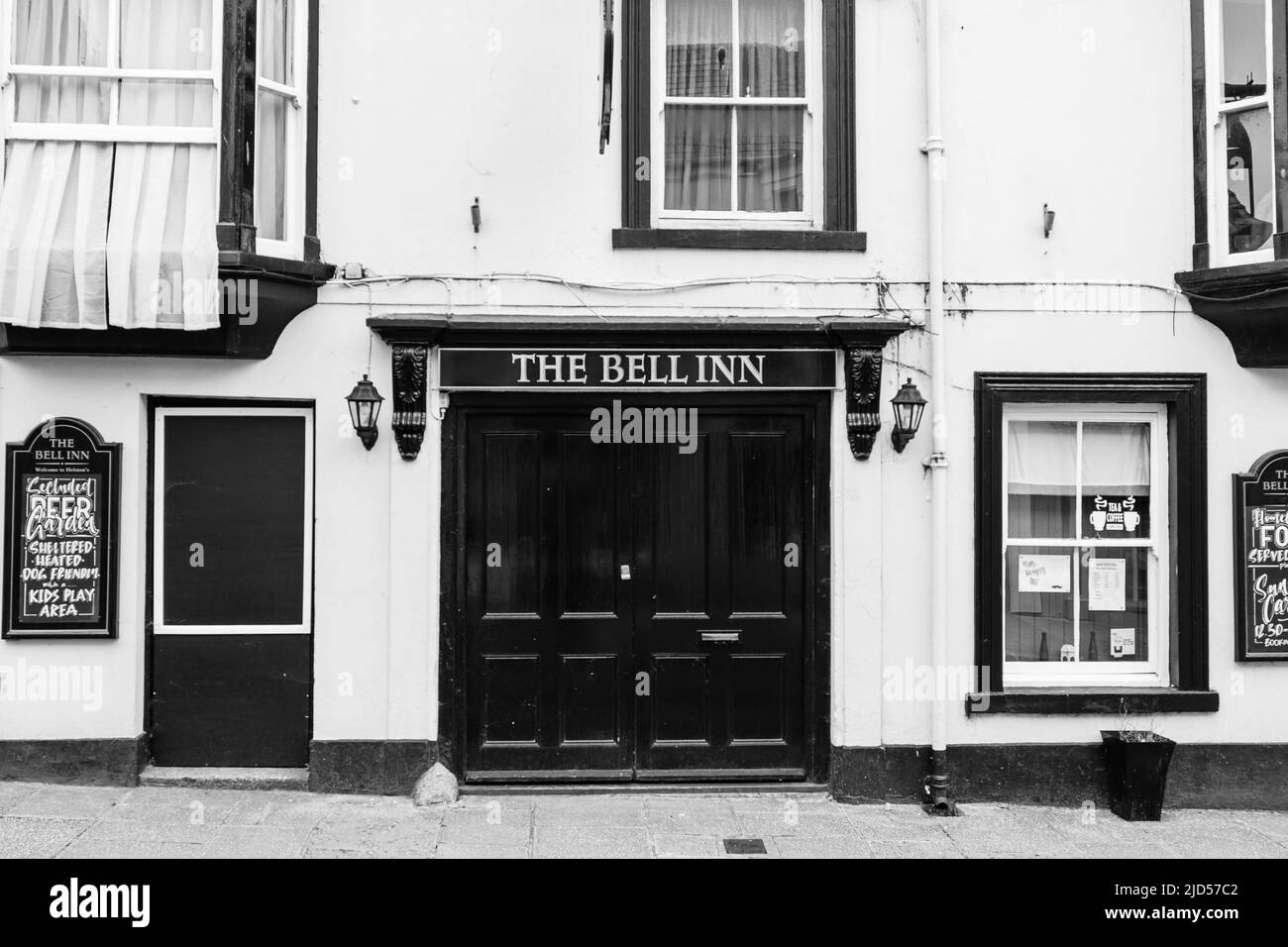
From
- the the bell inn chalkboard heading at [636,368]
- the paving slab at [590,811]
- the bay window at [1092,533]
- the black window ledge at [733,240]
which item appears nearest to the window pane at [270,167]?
the the bell inn chalkboard heading at [636,368]

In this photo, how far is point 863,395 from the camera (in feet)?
24.4

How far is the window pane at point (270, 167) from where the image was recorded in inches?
288

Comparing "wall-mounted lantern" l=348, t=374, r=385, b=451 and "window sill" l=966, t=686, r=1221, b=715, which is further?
"window sill" l=966, t=686, r=1221, b=715

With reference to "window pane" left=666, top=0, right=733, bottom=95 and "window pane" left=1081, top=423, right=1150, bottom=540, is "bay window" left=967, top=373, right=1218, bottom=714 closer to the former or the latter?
"window pane" left=1081, top=423, right=1150, bottom=540

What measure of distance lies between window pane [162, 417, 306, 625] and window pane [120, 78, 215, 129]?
205 cm

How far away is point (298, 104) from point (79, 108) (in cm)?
145

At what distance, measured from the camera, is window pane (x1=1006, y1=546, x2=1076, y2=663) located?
7.81m

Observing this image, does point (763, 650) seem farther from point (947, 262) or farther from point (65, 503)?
point (65, 503)

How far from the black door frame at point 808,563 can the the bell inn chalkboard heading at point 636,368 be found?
10cm

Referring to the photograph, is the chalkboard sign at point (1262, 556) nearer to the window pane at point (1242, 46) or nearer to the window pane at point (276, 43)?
the window pane at point (1242, 46)

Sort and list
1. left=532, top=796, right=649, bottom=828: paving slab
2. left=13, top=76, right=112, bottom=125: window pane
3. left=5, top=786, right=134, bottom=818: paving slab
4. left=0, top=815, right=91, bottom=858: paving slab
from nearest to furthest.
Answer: left=0, top=815, right=91, bottom=858: paving slab, left=5, top=786, right=134, bottom=818: paving slab, left=532, top=796, right=649, bottom=828: paving slab, left=13, top=76, right=112, bottom=125: window pane

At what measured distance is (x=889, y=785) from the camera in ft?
24.5

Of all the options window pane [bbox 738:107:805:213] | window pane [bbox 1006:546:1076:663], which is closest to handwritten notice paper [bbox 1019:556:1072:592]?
window pane [bbox 1006:546:1076:663]

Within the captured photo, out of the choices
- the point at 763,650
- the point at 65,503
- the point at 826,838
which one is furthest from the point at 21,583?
the point at 826,838
